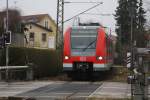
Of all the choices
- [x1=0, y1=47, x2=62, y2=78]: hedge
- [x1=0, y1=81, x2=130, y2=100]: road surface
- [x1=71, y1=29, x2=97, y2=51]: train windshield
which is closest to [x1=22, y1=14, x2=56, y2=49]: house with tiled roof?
[x1=0, y1=47, x2=62, y2=78]: hedge

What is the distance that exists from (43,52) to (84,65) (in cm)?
525

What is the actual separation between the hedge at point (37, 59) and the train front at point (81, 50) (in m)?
2.48

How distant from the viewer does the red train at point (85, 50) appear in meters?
30.1

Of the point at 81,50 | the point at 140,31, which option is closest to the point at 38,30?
the point at 140,31

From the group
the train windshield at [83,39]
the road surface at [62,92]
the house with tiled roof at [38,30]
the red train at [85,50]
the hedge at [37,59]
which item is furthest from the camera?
the house with tiled roof at [38,30]

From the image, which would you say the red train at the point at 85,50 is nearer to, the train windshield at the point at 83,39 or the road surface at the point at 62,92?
the train windshield at the point at 83,39

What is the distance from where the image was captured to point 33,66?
31.1m

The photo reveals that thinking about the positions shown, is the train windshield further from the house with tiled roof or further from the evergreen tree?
the house with tiled roof

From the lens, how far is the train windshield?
30453 millimetres

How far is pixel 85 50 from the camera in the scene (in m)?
30.3

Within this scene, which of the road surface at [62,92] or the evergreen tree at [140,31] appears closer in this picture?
the road surface at [62,92]

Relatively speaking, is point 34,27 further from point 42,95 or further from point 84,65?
point 42,95

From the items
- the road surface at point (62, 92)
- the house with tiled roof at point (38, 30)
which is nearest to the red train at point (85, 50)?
the road surface at point (62, 92)

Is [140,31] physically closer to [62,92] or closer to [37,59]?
[37,59]
